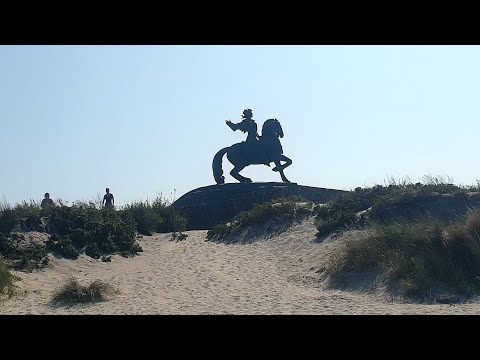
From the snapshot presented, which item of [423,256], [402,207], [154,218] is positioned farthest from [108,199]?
[423,256]

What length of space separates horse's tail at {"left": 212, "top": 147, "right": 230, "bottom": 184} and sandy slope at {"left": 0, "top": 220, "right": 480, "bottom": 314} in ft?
25.3

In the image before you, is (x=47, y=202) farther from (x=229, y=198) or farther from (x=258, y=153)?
(x=258, y=153)

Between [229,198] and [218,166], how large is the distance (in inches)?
104

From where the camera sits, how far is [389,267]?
1143cm

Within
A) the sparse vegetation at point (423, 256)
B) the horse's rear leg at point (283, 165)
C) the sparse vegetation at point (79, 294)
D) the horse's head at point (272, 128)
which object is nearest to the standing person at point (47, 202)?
the sparse vegetation at point (79, 294)

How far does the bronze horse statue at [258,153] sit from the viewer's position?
2666cm

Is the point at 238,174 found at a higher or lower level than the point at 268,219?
higher

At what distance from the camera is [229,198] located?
989 inches

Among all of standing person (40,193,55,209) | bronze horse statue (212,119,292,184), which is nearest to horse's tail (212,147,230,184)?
bronze horse statue (212,119,292,184)

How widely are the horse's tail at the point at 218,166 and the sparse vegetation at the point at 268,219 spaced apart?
20.9 feet

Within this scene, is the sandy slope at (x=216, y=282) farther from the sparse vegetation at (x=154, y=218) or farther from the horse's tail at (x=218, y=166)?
the horse's tail at (x=218, y=166)
